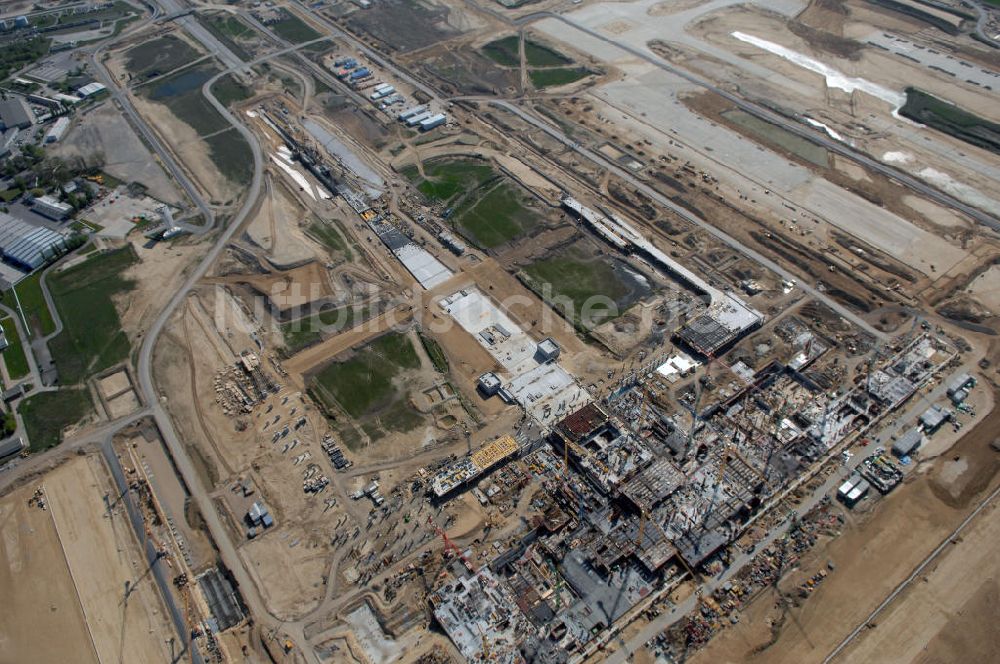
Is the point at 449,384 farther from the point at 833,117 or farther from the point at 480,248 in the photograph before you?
the point at 833,117

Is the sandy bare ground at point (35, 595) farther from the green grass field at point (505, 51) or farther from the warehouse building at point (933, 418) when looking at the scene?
the green grass field at point (505, 51)

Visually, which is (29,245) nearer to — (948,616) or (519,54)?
(519,54)

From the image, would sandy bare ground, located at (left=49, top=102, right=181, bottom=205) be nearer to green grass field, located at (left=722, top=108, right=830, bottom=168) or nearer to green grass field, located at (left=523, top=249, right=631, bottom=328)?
green grass field, located at (left=523, top=249, right=631, bottom=328)

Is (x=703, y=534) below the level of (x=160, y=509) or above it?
above

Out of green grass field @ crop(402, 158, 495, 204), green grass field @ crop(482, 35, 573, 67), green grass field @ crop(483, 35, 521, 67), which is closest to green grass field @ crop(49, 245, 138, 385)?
green grass field @ crop(402, 158, 495, 204)

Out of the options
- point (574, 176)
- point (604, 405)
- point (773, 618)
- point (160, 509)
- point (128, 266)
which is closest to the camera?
point (773, 618)

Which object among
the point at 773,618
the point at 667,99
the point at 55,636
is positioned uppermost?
the point at 667,99

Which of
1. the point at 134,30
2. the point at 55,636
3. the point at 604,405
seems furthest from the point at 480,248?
the point at 134,30
